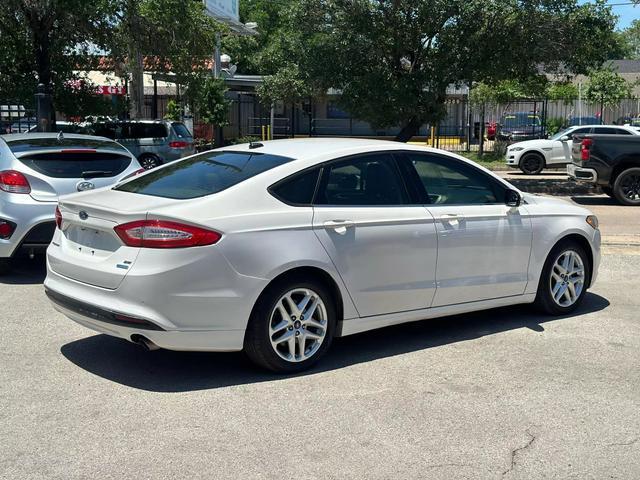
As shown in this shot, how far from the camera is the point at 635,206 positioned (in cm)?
1573

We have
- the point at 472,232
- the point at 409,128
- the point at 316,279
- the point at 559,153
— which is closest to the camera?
the point at 316,279

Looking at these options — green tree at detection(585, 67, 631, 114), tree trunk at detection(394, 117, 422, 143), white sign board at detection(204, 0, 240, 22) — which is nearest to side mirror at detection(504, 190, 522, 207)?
tree trunk at detection(394, 117, 422, 143)

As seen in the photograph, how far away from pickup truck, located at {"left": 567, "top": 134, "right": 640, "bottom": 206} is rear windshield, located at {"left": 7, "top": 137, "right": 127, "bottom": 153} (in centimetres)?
1033

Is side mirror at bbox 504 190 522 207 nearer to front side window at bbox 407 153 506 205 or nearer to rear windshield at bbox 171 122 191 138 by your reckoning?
front side window at bbox 407 153 506 205

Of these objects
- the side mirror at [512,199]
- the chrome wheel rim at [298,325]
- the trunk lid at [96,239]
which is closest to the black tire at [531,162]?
the side mirror at [512,199]

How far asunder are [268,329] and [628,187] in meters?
12.8

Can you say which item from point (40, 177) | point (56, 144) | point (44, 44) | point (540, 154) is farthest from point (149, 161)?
point (40, 177)

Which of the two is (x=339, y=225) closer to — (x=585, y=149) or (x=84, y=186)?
(x=84, y=186)

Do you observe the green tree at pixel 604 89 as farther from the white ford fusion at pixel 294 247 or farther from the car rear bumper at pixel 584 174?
the white ford fusion at pixel 294 247

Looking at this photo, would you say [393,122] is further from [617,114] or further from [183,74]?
[617,114]

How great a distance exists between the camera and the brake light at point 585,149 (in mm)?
15305

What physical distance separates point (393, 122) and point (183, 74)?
556 cm

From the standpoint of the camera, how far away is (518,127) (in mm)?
Result: 37844

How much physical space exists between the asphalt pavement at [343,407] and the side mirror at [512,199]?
43.0 inches
